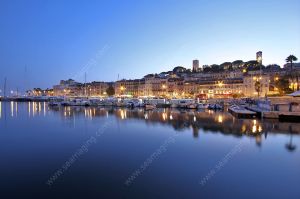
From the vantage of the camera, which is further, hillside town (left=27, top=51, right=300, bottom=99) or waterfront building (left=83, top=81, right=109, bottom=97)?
waterfront building (left=83, top=81, right=109, bottom=97)

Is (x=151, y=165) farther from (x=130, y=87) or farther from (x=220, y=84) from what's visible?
(x=130, y=87)

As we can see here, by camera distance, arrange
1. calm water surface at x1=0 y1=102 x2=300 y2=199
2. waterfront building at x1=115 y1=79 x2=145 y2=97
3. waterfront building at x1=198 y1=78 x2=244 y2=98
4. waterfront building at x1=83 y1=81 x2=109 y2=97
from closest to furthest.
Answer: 1. calm water surface at x1=0 y1=102 x2=300 y2=199
2. waterfront building at x1=198 y1=78 x2=244 y2=98
3. waterfront building at x1=115 y1=79 x2=145 y2=97
4. waterfront building at x1=83 y1=81 x2=109 y2=97

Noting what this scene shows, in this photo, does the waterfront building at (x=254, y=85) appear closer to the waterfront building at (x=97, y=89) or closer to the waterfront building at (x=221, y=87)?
the waterfront building at (x=221, y=87)

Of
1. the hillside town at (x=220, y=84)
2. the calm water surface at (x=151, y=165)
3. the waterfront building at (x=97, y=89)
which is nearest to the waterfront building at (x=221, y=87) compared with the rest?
the hillside town at (x=220, y=84)

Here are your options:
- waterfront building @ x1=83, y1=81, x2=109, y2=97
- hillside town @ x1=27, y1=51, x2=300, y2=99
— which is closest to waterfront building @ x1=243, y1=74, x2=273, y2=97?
hillside town @ x1=27, y1=51, x2=300, y2=99

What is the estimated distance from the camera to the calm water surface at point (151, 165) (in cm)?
1235

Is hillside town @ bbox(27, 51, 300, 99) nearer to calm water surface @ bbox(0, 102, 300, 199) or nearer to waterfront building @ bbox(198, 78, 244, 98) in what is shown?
waterfront building @ bbox(198, 78, 244, 98)

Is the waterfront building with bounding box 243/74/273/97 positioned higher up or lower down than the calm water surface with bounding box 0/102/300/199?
higher up

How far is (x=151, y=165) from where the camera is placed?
1655 cm

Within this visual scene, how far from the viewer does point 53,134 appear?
94.0 feet

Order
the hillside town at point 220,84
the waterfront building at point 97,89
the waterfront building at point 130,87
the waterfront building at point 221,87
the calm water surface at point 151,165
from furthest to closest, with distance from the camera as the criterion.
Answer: the waterfront building at point 97,89
the waterfront building at point 130,87
the waterfront building at point 221,87
the hillside town at point 220,84
the calm water surface at point 151,165

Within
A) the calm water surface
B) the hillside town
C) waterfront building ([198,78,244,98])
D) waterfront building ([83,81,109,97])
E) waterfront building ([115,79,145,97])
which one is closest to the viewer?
the calm water surface

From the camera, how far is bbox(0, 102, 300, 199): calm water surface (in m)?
12.4

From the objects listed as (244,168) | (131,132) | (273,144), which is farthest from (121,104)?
(244,168)
